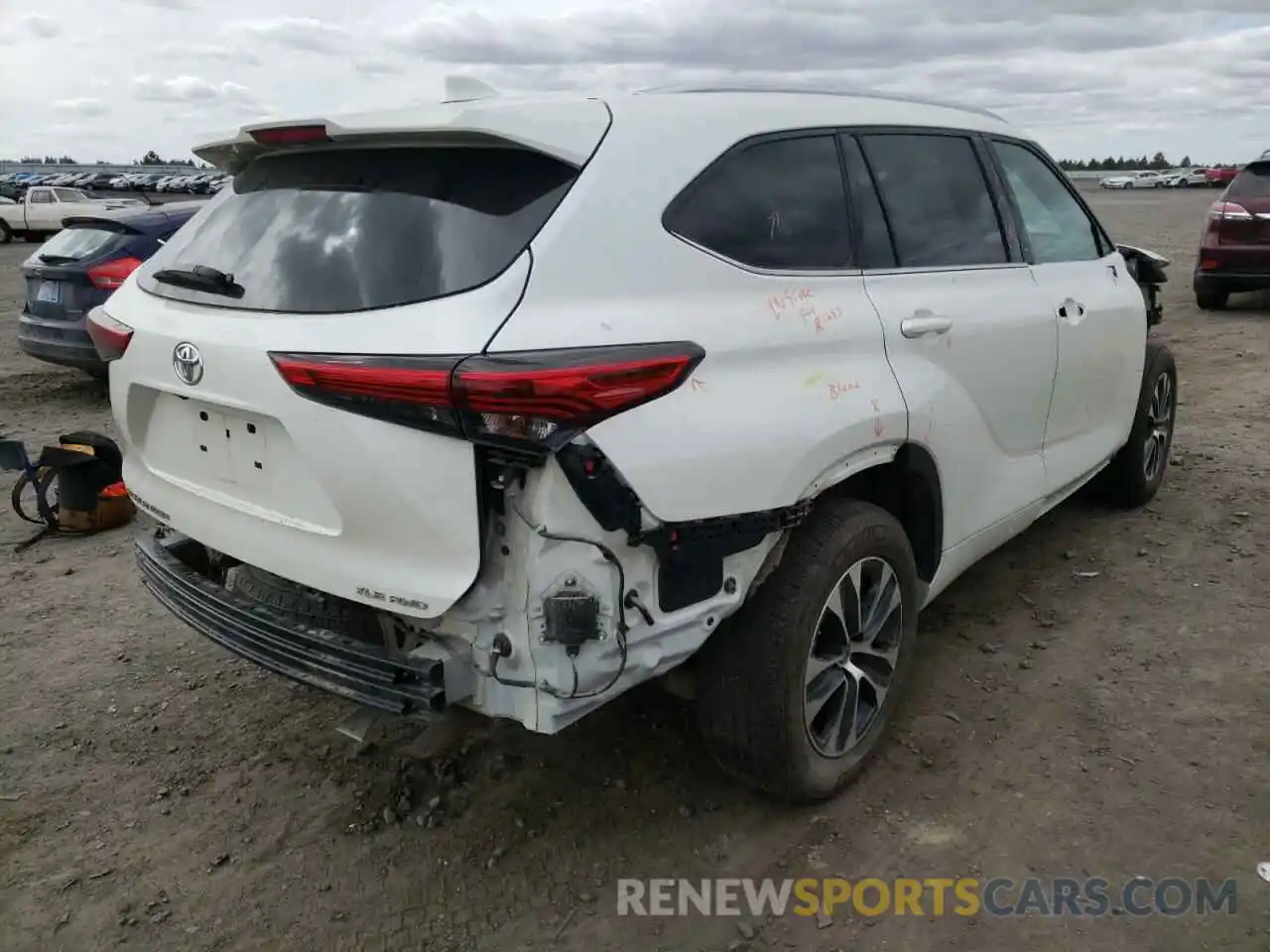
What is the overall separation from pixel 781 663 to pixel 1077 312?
2.25 m

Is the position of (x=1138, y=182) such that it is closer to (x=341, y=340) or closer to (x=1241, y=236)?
(x=1241, y=236)

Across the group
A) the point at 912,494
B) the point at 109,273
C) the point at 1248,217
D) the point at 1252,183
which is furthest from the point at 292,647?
the point at 1252,183

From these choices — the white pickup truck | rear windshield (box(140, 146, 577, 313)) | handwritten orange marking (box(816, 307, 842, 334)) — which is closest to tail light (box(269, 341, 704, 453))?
rear windshield (box(140, 146, 577, 313))

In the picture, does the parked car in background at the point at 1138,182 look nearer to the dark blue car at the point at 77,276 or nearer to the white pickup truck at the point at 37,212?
the white pickup truck at the point at 37,212

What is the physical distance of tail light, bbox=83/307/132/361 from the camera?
295 cm

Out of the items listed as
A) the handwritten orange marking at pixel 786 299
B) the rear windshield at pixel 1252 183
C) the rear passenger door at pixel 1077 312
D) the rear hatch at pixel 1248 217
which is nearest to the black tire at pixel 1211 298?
the rear hatch at pixel 1248 217

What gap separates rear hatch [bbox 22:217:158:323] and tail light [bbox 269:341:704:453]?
22.6 ft

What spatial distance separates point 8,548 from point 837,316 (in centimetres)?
451

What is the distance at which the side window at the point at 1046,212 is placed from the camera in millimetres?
4012

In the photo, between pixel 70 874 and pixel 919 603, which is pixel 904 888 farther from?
pixel 70 874

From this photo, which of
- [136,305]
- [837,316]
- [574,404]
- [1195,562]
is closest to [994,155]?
[837,316]

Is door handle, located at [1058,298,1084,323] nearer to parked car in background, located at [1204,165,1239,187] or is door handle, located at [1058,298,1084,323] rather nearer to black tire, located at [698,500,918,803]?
black tire, located at [698,500,918,803]

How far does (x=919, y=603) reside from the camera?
337 centimetres

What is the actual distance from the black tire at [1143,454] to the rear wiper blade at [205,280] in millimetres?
4125
